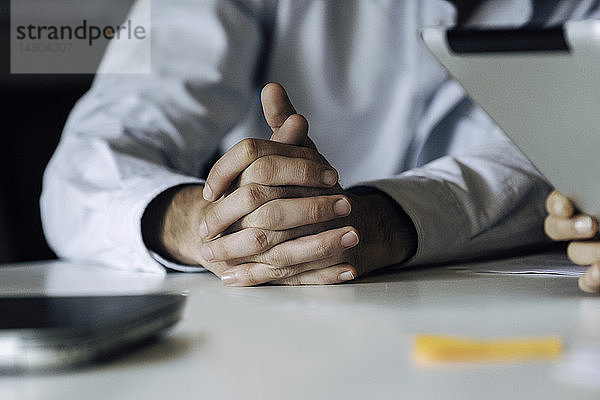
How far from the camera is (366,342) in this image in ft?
1.14

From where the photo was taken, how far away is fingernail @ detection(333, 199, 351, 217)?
57cm

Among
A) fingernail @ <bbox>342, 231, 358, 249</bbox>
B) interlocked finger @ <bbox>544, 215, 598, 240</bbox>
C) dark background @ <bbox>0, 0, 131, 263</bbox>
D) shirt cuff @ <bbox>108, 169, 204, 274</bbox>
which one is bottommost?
dark background @ <bbox>0, 0, 131, 263</bbox>

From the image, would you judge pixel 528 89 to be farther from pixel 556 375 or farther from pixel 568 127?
pixel 556 375

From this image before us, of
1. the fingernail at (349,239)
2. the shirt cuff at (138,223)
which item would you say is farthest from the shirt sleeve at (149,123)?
the fingernail at (349,239)

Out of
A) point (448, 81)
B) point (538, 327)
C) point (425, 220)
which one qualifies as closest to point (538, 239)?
point (425, 220)

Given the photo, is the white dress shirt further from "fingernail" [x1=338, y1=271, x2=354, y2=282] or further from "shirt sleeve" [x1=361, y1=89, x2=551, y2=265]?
"fingernail" [x1=338, y1=271, x2=354, y2=282]

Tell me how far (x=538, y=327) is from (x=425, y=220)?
30 cm

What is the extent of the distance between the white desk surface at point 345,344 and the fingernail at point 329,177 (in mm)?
90

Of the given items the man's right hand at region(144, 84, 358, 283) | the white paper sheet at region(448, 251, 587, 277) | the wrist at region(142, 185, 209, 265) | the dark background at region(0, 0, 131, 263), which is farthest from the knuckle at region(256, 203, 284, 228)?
the dark background at region(0, 0, 131, 263)

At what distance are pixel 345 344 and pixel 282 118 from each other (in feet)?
1.05

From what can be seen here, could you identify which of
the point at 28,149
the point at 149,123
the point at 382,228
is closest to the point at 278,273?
the point at 382,228

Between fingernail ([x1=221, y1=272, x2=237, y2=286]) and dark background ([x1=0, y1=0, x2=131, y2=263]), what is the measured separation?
105 centimetres

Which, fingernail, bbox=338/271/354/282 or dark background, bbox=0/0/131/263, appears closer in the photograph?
fingernail, bbox=338/271/354/282

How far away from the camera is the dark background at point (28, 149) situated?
150 centimetres
